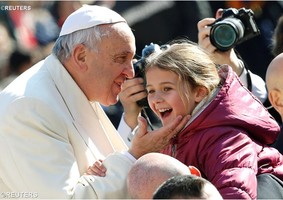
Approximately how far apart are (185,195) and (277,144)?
49.6 inches

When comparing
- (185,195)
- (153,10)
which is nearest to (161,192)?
(185,195)

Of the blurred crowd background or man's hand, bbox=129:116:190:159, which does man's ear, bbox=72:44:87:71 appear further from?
the blurred crowd background

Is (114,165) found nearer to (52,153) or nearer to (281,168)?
(52,153)

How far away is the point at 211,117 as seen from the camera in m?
4.71

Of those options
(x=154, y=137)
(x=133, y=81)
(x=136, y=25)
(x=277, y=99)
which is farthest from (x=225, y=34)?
(x=136, y=25)

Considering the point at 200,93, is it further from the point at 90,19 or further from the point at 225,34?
the point at 225,34

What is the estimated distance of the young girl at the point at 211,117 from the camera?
4.58 metres

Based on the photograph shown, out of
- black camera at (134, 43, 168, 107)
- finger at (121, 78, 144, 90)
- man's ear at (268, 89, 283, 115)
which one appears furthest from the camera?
finger at (121, 78, 144, 90)

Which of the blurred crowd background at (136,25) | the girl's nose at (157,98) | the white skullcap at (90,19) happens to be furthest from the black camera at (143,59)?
the blurred crowd background at (136,25)

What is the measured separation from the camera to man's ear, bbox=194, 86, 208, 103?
15.9 ft

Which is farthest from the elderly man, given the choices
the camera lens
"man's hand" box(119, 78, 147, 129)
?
the camera lens

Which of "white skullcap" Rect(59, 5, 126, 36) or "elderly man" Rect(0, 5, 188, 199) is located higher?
"white skullcap" Rect(59, 5, 126, 36)

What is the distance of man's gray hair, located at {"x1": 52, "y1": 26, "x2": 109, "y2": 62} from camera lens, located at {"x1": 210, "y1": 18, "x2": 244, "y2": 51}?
70 centimetres

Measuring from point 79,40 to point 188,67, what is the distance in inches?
23.9
